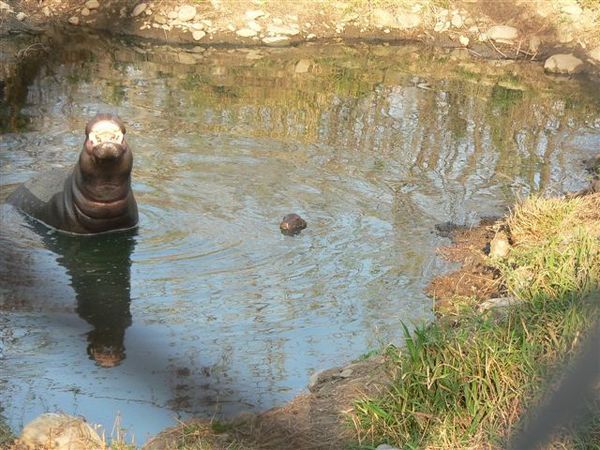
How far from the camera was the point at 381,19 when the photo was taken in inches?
778

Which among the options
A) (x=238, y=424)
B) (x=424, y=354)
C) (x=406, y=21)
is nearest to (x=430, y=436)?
(x=424, y=354)

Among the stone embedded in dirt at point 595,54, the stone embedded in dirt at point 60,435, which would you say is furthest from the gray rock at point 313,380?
the stone embedded in dirt at point 595,54

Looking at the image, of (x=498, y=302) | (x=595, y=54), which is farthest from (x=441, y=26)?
(x=498, y=302)

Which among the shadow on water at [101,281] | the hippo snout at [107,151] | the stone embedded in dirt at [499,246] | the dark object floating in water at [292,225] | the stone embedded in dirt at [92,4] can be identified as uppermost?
the hippo snout at [107,151]

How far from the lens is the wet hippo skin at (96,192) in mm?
9273

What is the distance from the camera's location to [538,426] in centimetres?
146

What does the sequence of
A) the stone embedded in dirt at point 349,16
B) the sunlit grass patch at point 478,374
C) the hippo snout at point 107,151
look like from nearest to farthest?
the sunlit grass patch at point 478,374
the hippo snout at point 107,151
the stone embedded in dirt at point 349,16

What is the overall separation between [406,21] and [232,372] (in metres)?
14.2

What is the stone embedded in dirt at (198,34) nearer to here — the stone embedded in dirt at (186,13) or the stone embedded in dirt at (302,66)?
the stone embedded in dirt at (186,13)

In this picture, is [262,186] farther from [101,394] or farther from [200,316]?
[101,394]

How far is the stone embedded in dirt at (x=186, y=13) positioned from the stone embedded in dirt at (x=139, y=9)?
0.67m

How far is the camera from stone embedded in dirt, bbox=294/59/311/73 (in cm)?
1719

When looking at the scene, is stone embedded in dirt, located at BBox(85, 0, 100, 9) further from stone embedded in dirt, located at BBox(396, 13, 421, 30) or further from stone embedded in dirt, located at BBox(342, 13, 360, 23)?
stone embedded in dirt, located at BBox(396, 13, 421, 30)

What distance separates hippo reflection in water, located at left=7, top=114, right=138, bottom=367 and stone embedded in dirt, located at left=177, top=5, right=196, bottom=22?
364 inches
